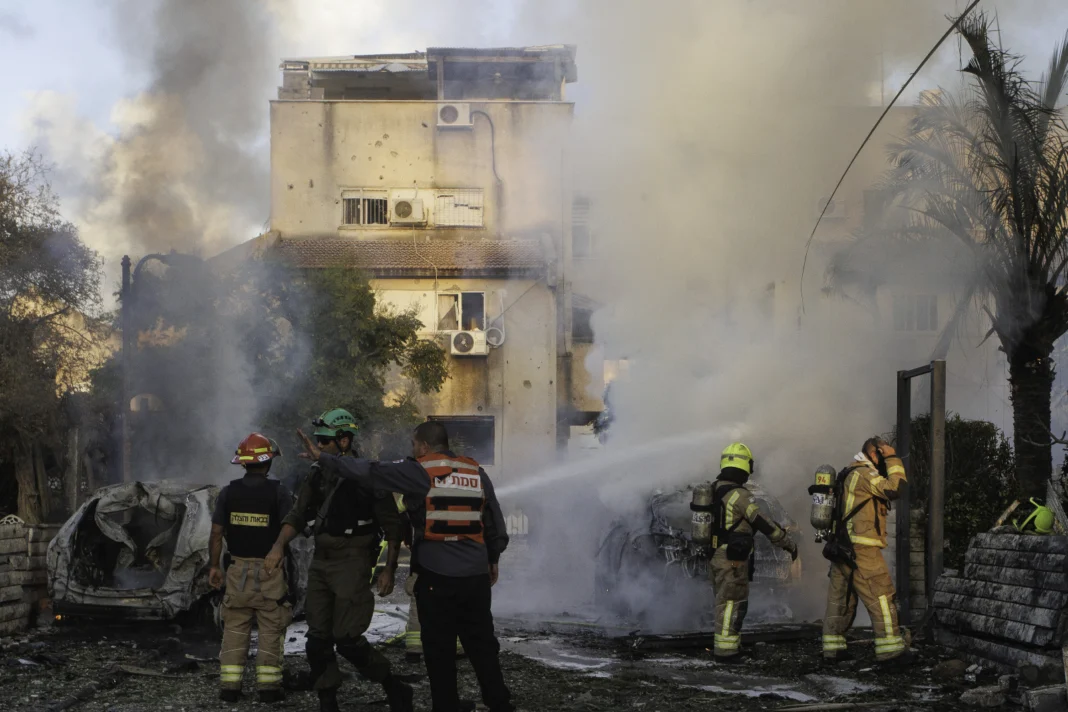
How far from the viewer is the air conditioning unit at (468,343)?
2900 centimetres

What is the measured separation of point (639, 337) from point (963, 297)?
6.95 meters

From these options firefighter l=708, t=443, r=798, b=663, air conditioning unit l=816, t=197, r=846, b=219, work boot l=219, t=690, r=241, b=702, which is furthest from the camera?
air conditioning unit l=816, t=197, r=846, b=219

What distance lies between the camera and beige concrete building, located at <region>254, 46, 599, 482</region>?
29438 millimetres

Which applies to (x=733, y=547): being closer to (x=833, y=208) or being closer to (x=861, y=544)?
(x=861, y=544)

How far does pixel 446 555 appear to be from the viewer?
6.73 meters

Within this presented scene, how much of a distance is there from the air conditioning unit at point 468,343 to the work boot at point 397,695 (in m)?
21.8

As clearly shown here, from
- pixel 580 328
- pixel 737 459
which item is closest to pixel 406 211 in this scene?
pixel 580 328

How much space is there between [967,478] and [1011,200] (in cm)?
463

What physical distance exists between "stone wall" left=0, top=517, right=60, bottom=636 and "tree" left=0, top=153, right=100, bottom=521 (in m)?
11.0

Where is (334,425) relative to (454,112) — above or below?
below

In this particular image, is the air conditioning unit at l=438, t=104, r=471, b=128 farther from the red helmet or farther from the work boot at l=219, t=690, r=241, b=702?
the work boot at l=219, t=690, r=241, b=702

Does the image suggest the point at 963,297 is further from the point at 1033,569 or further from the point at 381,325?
the point at 381,325

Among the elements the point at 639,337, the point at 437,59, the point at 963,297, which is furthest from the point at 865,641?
the point at 437,59

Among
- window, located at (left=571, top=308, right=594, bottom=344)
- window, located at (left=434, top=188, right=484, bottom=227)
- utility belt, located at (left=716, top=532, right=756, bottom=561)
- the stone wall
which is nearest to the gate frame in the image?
utility belt, located at (left=716, top=532, right=756, bottom=561)
